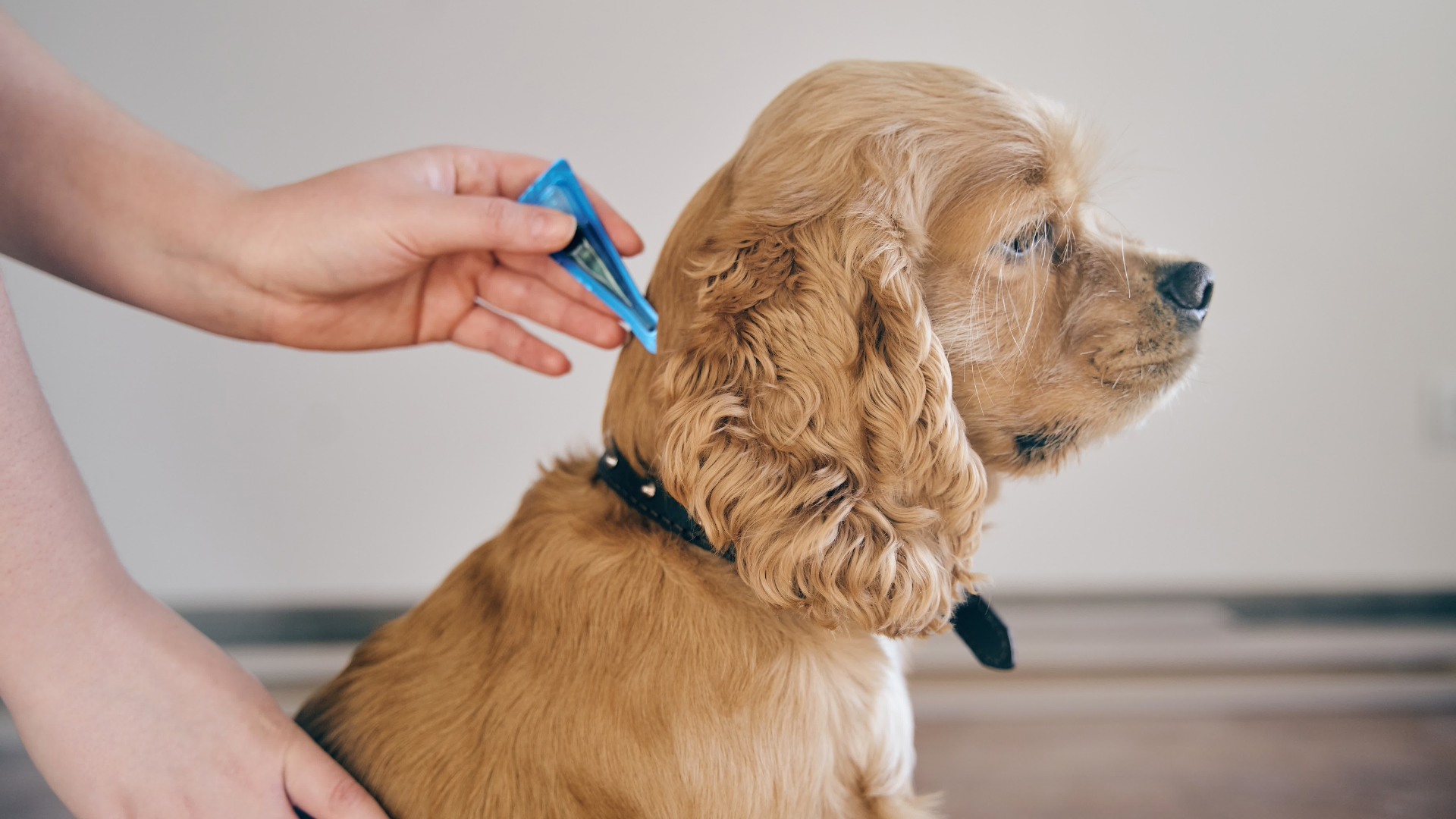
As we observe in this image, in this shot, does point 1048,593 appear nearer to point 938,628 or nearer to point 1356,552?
point 1356,552

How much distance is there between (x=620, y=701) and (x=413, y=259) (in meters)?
0.78

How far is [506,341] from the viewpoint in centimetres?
171

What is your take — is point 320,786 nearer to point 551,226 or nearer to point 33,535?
point 33,535

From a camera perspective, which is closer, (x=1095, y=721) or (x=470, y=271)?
(x=470, y=271)

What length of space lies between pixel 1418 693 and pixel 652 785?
2.66 m

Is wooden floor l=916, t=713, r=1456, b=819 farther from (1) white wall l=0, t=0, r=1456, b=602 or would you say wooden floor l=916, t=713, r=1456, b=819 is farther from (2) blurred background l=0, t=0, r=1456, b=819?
(1) white wall l=0, t=0, r=1456, b=602

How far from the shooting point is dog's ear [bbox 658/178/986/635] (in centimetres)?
102

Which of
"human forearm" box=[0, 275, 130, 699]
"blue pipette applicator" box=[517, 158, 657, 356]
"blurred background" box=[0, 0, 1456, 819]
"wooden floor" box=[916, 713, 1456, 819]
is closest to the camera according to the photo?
"human forearm" box=[0, 275, 130, 699]

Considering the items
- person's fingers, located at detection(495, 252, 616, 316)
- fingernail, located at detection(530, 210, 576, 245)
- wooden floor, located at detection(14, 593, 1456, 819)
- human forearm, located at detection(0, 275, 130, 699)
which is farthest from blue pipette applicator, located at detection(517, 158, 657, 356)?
wooden floor, located at detection(14, 593, 1456, 819)

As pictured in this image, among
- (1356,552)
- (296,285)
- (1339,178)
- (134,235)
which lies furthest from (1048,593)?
(134,235)

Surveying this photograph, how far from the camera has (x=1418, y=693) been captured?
254 centimetres

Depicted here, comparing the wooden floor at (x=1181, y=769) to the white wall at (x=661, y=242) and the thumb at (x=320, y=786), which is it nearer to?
the white wall at (x=661, y=242)

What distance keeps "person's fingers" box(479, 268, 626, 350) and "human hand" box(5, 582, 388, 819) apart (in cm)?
80

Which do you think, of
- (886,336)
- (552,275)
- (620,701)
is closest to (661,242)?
(552,275)
